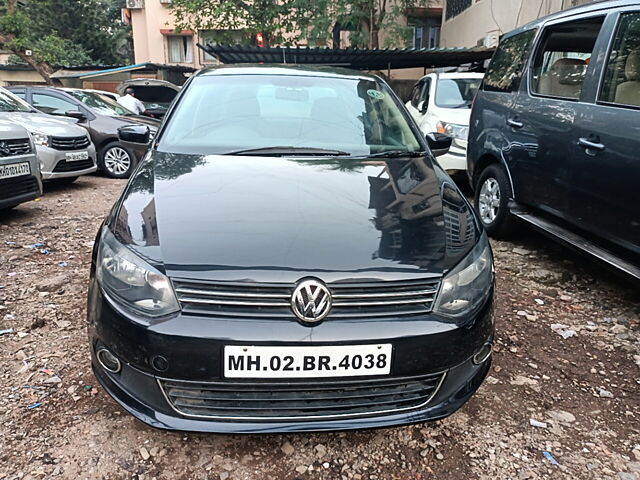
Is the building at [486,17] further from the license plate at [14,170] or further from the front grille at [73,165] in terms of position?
the license plate at [14,170]

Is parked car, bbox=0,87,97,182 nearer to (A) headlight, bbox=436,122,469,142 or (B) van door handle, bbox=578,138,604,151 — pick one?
(A) headlight, bbox=436,122,469,142

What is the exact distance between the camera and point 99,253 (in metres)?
1.92

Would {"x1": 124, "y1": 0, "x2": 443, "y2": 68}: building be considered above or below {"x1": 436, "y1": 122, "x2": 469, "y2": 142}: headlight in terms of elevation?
above

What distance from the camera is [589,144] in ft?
10.2

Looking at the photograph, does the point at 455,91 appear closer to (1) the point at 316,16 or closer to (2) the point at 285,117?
(2) the point at 285,117

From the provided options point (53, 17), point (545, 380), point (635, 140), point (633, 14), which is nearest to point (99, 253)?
point (545, 380)

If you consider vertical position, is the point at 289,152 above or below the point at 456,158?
above

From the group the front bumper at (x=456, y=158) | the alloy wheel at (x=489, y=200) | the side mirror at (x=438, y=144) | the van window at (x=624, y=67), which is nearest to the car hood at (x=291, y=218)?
the side mirror at (x=438, y=144)

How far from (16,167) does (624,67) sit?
4945 mm

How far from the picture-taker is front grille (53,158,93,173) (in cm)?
665

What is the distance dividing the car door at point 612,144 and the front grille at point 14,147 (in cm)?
468

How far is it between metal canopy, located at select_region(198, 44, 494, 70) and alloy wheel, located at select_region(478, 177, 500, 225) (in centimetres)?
738

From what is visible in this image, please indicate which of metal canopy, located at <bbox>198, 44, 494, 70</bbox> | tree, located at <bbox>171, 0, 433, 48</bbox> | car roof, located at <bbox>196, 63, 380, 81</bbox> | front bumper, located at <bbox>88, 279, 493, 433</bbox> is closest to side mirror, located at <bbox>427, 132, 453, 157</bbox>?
car roof, located at <bbox>196, 63, 380, 81</bbox>

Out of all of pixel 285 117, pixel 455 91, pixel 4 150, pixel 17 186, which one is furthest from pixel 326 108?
pixel 455 91
